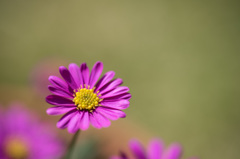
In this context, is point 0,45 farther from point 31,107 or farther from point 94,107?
point 94,107

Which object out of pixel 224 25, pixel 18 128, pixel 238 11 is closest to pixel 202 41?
pixel 224 25

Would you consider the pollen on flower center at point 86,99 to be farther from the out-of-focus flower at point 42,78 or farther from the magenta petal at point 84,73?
the out-of-focus flower at point 42,78

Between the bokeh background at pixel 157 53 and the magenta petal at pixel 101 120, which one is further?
the bokeh background at pixel 157 53

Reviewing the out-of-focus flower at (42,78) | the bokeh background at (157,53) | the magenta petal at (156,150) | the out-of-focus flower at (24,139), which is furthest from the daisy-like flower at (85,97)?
the bokeh background at (157,53)

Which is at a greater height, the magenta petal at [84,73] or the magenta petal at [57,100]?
the magenta petal at [84,73]

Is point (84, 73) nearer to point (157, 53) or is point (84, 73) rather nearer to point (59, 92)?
point (59, 92)

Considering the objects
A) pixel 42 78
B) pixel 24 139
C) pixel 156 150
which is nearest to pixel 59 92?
pixel 156 150
